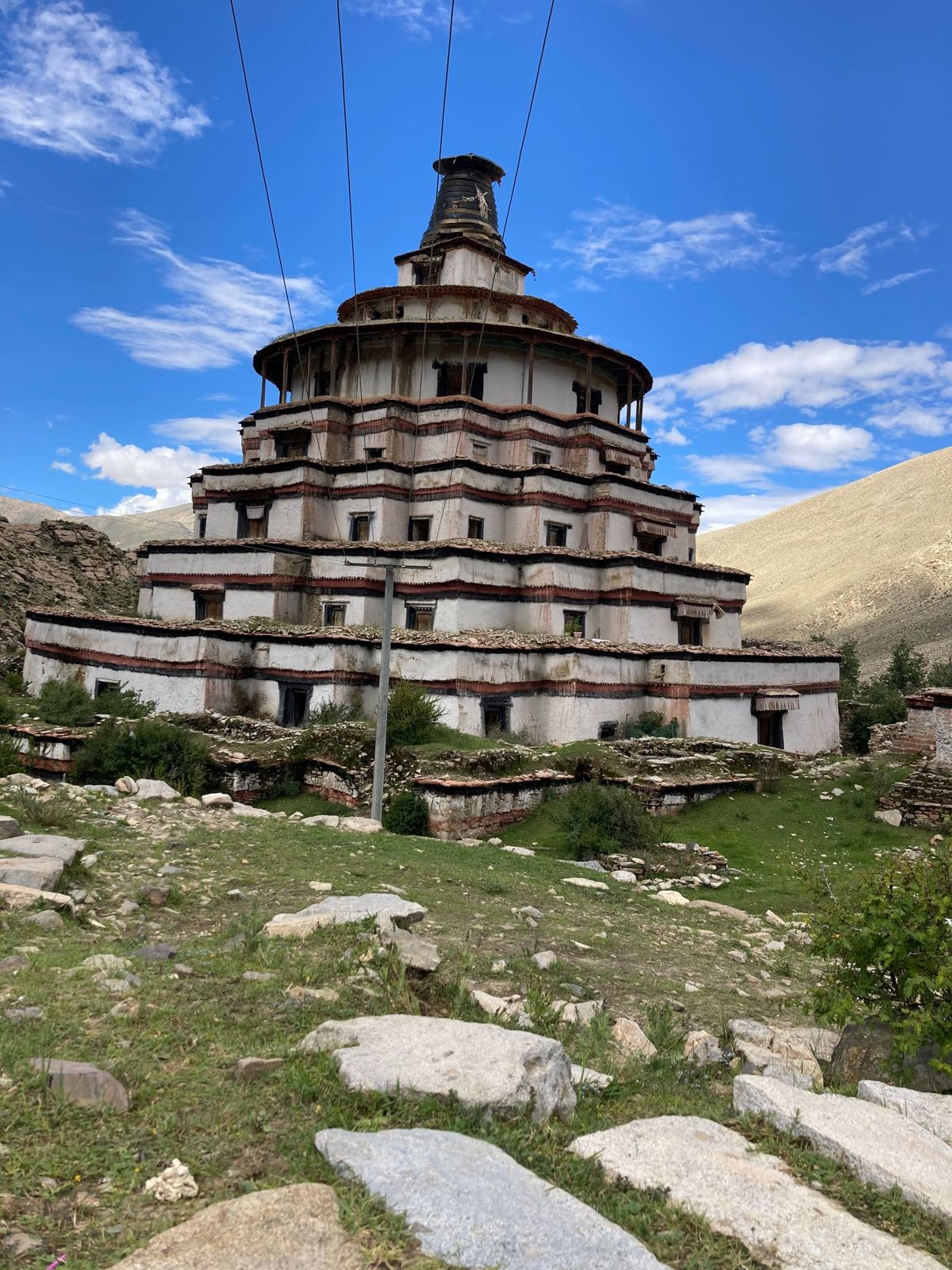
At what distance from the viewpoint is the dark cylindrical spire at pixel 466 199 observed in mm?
34875

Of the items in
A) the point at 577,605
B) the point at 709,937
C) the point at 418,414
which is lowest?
the point at 709,937

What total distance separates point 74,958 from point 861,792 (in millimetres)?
18228

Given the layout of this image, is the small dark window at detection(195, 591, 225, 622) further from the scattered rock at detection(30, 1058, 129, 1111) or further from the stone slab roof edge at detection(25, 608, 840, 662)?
the scattered rock at detection(30, 1058, 129, 1111)

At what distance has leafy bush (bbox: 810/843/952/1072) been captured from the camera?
534 centimetres

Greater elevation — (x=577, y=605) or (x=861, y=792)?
(x=577, y=605)

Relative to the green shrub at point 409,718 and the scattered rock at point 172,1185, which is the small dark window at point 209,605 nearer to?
the green shrub at point 409,718

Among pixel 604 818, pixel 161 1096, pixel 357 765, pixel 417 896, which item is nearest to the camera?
pixel 161 1096

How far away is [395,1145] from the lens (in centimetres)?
357

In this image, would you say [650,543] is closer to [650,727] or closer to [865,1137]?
[650,727]

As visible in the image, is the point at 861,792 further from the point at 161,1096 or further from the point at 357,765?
the point at 161,1096

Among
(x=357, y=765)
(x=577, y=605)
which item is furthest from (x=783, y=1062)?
(x=577, y=605)

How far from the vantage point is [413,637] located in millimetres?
22391

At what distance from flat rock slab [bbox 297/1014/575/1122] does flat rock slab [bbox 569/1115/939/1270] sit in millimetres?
361

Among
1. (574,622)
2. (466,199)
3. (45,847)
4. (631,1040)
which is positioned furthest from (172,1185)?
(466,199)
